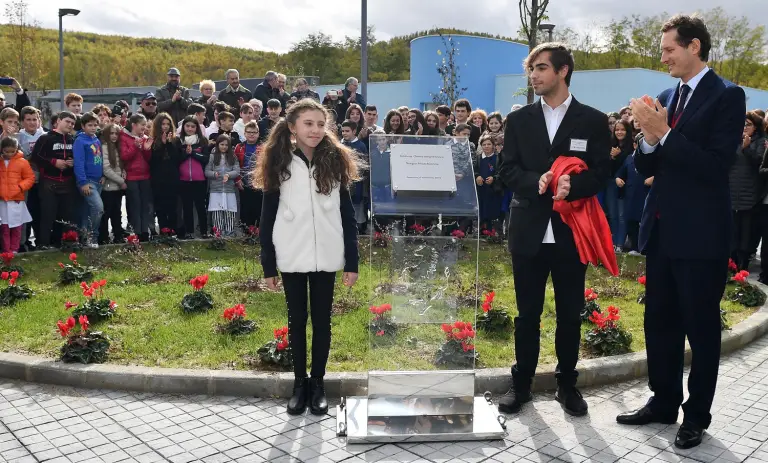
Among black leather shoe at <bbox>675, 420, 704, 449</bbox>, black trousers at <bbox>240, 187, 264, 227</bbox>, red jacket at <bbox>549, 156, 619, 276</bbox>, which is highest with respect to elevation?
red jacket at <bbox>549, 156, 619, 276</bbox>

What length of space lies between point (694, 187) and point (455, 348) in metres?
1.85

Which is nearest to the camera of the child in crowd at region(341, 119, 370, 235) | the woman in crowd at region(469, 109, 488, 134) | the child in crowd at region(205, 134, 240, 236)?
the child in crowd at region(341, 119, 370, 235)

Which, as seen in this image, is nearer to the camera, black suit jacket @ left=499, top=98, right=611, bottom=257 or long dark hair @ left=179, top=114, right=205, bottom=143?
black suit jacket @ left=499, top=98, right=611, bottom=257

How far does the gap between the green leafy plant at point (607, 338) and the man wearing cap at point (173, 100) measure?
9.74m

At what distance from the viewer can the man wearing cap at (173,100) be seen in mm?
13297

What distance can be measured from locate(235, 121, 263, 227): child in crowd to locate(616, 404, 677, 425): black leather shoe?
7622 mm

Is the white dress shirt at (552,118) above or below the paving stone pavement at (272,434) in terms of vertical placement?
above

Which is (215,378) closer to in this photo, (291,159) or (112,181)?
(291,159)

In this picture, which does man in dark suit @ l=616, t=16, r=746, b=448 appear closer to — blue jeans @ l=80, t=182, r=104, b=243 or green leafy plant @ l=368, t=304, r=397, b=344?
green leafy plant @ l=368, t=304, r=397, b=344

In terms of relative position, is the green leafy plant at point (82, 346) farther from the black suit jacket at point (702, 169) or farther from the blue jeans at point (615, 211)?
the blue jeans at point (615, 211)

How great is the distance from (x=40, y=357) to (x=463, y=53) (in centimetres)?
2672

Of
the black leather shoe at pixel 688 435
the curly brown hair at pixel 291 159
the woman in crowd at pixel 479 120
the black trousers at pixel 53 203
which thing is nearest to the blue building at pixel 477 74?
the woman in crowd at pixel 479 120

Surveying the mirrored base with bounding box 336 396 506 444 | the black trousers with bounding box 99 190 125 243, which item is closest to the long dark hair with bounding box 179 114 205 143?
the black trousers with bounding box 99 190 125 243

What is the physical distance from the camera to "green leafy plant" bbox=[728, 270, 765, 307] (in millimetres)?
7586
